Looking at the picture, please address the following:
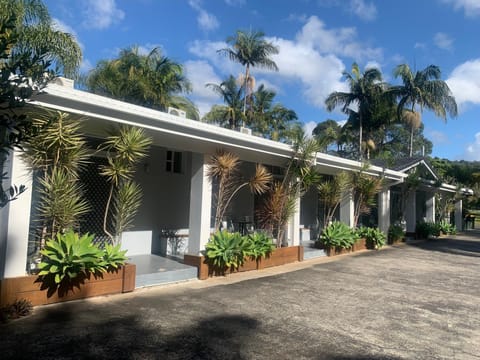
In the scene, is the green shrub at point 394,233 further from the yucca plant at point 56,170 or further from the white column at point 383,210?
the yucca plant at point 56,170

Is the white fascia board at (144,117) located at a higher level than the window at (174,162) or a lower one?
higher

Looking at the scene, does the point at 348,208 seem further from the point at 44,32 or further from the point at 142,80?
the point at 142,80

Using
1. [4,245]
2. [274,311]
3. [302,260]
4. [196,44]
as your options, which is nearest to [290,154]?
[302,260]

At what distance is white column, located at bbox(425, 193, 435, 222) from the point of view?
2008 centimetres

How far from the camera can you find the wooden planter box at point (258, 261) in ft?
24.1

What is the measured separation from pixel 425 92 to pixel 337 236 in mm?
19224

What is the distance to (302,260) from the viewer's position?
10164 millimetres

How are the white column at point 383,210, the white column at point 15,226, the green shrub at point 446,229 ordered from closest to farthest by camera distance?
the white column at point 15,226 < the white column at point 383,210 < the green shrub at point 446,229

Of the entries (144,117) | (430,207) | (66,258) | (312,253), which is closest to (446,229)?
(430,207)

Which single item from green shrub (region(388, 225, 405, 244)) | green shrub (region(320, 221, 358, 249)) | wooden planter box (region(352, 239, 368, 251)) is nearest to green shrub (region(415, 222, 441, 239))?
green shrub (region(388, 225, 405, 244))

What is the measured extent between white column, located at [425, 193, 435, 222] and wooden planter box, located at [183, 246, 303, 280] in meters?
13.3

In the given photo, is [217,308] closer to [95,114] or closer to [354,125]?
[95,114]

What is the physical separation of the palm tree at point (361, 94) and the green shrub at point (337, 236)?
1750 centimetres

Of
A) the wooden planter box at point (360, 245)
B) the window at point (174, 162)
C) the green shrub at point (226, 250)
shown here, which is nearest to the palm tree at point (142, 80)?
the window at point (174, 162)
